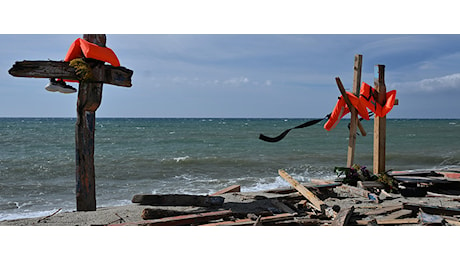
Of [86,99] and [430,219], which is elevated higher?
[86,99]

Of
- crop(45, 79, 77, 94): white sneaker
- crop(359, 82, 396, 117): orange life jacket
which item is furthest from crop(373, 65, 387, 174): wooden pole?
crop(45, 79, 77, 94): white sneaker

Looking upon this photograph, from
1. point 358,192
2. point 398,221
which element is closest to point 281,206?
point 398,221

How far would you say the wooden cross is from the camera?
6156 mm

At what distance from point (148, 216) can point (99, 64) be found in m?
2.81

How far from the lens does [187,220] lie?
18.8 feet

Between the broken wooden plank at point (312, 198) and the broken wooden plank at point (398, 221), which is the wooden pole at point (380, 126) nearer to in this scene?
the broken wooden plank at point (312, 198)

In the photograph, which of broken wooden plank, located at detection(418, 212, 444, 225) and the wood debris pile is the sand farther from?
broken wooden plank, located at detection(418, 212, 444, 225)

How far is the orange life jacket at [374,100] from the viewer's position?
8.84 meters

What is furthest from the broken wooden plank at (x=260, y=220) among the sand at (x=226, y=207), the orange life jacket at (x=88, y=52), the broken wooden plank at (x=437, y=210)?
the orange life jacket at (x=88, y=52)

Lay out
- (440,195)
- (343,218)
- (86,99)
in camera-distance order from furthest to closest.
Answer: (440,195), (86,99), (343,218)

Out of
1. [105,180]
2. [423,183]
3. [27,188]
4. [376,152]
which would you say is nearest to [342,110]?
[376,152]

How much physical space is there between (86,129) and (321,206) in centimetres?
451

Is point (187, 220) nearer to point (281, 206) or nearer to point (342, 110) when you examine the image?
point (281, 206)

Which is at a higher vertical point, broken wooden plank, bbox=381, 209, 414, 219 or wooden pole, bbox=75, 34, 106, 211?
wooden pole, bbox=75, 34, 106, 211
